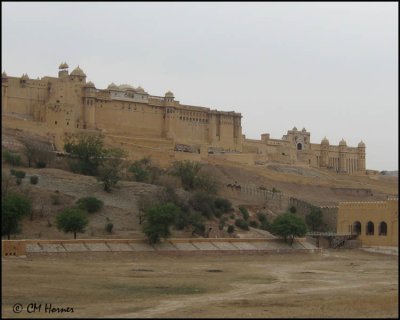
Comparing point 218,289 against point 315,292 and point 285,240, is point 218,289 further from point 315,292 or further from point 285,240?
point 285,240

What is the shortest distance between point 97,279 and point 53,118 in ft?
126

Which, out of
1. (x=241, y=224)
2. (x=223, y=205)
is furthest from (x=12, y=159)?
(x=241, y=224)

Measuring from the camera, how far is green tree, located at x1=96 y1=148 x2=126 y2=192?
155ft

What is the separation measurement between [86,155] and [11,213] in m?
20.0

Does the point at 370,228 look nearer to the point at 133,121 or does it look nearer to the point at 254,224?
the point at 254,224

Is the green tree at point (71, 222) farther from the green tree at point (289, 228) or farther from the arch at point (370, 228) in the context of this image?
the arch at point (370, 228)

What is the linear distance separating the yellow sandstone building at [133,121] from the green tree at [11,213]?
23.0 meters

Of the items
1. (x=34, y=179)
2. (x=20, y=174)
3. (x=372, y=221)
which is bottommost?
(x=372, y=221)

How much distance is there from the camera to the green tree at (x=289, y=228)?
42.0 m

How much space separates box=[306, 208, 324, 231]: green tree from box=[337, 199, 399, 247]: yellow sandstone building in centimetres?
480

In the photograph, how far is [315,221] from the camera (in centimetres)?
5525

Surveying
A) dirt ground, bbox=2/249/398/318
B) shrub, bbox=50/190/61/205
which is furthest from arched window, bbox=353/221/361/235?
shrub, bbox=50/190/61/205

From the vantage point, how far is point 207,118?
252ft

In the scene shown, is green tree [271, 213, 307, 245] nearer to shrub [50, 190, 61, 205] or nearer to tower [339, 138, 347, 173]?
shrub [50, 190, 61, 205]
